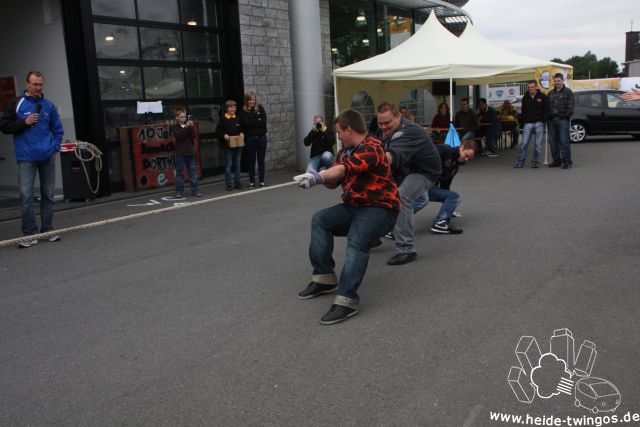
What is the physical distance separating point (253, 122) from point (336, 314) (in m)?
8.12

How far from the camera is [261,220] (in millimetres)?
8828

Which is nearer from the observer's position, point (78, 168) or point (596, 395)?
point (596, 395)

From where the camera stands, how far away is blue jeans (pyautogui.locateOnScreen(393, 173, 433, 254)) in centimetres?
633

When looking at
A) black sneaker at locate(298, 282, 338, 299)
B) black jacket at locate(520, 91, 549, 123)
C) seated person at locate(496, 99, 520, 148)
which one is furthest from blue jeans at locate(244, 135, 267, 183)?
seated person at locate(496, 99, 520, 148)

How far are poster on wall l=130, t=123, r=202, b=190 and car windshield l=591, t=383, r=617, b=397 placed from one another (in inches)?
396

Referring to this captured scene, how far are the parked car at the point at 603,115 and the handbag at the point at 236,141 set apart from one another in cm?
1218

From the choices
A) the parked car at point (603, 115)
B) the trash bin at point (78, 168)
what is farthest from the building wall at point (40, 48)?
the parked car at point (603, 115)

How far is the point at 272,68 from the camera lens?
47.5 feet

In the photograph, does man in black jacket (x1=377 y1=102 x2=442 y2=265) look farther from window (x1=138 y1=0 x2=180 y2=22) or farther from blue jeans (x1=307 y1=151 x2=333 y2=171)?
window (x1=138 y1=0 x2=180 y2=22)

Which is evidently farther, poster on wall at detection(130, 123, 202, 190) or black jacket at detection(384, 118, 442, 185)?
poster on wall at detection(130, 123, 202, 190)

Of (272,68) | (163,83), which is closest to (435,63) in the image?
(272,68)

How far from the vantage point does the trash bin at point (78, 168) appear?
35.4 feet

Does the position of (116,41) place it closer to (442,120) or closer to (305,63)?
(305,63)

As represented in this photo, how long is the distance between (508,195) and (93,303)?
6985mm
